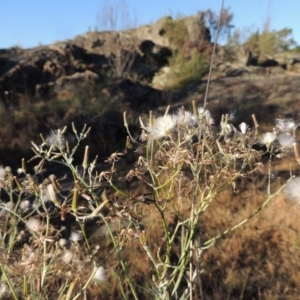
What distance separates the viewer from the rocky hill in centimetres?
626

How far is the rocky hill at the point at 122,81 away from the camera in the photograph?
20.5 ft

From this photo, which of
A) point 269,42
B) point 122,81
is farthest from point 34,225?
point 269,42

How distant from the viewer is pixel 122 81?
26.4 feet

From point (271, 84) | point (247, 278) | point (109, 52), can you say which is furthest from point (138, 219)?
point (109, 52)

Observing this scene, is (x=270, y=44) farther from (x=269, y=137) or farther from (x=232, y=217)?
(x=269, y=137)

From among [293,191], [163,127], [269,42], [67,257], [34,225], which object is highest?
[163,127]

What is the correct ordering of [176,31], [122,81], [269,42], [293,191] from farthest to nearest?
[269,42]
[176,31]
[122,81]
[293,191]

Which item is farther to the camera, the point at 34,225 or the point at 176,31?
the point at 176,31

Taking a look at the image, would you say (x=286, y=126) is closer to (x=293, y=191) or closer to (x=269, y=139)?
(x=269, y=139)

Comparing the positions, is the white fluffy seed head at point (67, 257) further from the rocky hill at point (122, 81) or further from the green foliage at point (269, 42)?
the green foliage at point (269, 42)

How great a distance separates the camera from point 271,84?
830 centimetres

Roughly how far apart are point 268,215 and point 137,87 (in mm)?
4825

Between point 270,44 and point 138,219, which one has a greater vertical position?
point 138,219

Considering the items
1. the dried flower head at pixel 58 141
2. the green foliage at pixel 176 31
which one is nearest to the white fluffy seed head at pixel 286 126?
the dried flower head at pixel 58 141
